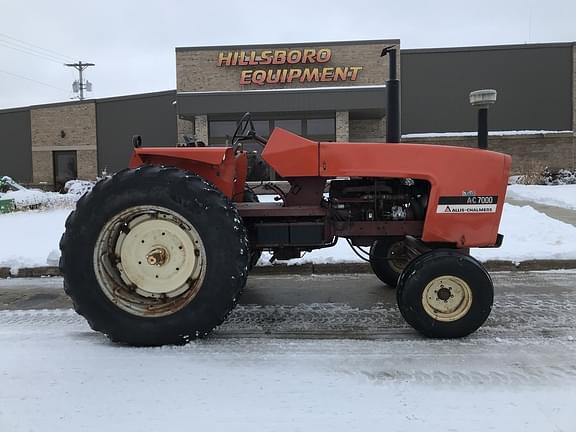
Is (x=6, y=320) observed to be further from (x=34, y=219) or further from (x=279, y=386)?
(x=34, y=219)

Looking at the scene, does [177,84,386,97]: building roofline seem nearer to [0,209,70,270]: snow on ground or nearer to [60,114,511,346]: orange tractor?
[0,209,70,270]: snow on ground

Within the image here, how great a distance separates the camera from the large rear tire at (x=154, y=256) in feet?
12.5

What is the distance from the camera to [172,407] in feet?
10.0

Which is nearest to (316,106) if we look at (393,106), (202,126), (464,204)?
(202,126)

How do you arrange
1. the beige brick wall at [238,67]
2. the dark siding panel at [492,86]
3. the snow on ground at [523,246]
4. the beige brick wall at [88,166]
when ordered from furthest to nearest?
the beige brick wall at [88,166] < the dark siding panel at [492,86] < the beige brick wall at [238,67] < the snow on ground at [523,246]

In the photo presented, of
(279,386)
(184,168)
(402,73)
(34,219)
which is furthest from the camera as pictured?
(402,73)

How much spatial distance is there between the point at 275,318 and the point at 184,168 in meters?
1.52

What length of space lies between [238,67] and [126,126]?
8.48 meters

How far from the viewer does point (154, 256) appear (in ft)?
13.2

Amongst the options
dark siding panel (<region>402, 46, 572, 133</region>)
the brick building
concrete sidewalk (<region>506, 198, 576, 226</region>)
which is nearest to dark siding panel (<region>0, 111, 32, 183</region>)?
the brick building

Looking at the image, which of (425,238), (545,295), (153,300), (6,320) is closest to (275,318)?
(153,300)

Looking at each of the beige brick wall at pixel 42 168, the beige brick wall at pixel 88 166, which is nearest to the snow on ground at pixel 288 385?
the beige brick wall at pixel 88 166

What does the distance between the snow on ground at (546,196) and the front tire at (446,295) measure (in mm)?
9764

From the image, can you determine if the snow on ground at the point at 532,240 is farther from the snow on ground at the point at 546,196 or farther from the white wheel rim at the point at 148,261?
the white wheel rim at the point at 148,261
